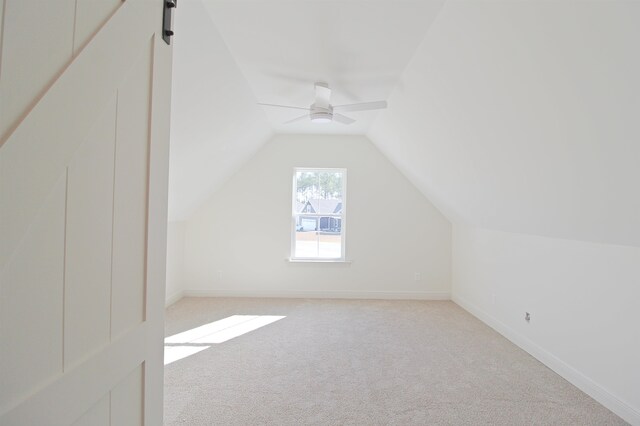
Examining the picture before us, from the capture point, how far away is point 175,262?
5.00 meters

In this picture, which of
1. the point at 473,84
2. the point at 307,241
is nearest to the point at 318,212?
the point at 307,241

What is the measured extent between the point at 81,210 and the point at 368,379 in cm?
258

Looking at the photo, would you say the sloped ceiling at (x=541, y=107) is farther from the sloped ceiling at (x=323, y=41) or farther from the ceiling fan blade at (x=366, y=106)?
the ceiling fan blade at (x=366, y=106)

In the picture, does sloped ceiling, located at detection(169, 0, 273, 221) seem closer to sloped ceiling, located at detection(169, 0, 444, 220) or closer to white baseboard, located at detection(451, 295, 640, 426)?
sloped ceiling, located at detection(169, 0, 444, 220)

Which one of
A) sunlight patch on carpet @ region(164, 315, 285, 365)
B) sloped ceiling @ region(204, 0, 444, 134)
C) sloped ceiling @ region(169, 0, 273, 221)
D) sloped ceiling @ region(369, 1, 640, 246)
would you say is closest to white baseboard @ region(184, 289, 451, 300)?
sunlight patch on carpet @ region(164, 315, 285, 365)

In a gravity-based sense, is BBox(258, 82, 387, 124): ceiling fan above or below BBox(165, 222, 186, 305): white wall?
above

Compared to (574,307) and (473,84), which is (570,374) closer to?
(574,307)

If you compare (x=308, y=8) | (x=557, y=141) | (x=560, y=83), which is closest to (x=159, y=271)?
(x=308, y=8)

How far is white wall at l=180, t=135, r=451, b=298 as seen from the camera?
208 inches

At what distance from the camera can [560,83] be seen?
68.1 inches

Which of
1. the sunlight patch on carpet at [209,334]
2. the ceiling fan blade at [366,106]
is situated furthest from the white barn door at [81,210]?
the sunlight patch on carpet at [209,334]

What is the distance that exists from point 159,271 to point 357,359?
2528 millimetres

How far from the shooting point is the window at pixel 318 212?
5.45m

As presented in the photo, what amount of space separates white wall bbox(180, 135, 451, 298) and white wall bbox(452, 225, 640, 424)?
1255 millimetres
